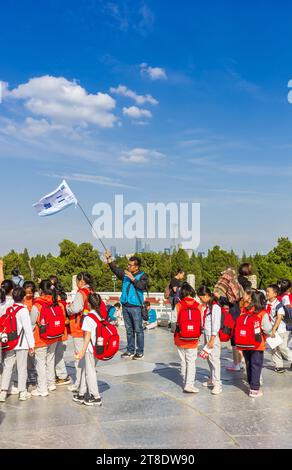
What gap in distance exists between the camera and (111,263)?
8.35 m

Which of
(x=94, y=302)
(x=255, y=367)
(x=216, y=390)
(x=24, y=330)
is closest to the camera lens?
(x=94, y=302)

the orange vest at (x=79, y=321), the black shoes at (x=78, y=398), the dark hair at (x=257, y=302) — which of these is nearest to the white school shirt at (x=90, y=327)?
the orange vest at (x=79, y=321)

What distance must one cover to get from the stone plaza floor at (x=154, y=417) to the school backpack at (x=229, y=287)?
125cm

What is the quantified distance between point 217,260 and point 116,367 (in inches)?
1399

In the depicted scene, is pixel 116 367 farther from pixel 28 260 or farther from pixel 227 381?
pixel 28 260

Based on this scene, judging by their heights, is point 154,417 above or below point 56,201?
below

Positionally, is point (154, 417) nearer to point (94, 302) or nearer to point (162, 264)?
point (94, 302)

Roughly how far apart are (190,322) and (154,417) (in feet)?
4.54

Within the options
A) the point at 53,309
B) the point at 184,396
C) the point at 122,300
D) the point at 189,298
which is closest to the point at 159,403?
the point at 184,396

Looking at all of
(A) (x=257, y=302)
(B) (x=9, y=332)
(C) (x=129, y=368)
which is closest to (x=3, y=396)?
(B) (x=9, y=332)

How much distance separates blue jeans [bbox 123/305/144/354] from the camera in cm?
856

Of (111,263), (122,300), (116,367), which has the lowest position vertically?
(116,367)

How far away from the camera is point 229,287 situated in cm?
739

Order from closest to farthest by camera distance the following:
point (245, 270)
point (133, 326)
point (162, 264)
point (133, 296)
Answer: point (245, 270) → point (133, 296) → point (133, 326) → point (162, 264)
